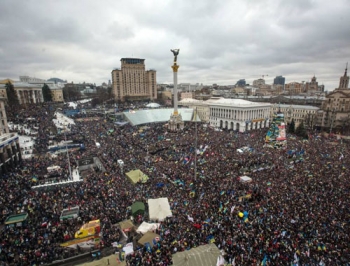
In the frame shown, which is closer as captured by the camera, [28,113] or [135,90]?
[28,113]

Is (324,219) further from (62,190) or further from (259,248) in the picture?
(62,190)

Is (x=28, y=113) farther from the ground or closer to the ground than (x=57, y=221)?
farther from the ground

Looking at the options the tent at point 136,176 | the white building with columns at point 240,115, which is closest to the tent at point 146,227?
the tent at point 136,176

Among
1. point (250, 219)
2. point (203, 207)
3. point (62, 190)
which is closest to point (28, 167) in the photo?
point (62, 190)

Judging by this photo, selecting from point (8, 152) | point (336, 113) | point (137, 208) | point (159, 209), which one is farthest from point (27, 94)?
point (336, 113)

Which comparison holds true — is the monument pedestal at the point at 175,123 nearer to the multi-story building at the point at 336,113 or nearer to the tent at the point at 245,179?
the tent at the point at 245,179

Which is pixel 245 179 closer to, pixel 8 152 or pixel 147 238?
pixel 147 238
